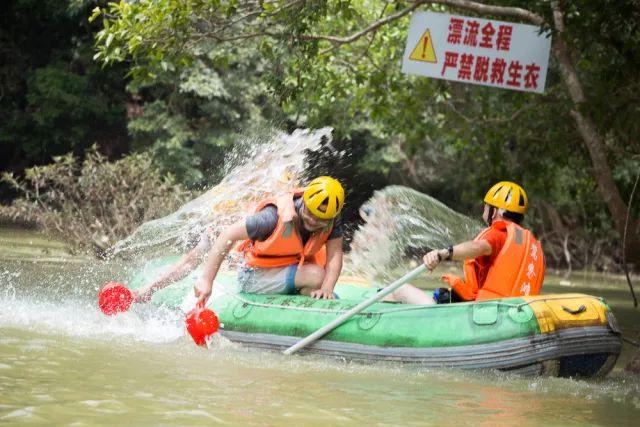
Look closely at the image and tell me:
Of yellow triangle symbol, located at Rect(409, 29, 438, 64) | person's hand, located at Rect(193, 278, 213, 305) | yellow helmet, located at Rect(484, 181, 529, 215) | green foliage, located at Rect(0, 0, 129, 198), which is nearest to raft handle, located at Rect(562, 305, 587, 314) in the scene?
yellow helmet, located at Rect(484, 181, 529, 215)

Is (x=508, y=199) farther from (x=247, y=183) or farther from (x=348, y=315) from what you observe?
(x=247, y=183)

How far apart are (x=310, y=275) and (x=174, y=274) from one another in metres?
1.13

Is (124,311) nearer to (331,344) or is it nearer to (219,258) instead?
(219,258)

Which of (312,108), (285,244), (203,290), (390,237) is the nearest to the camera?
(203,290)

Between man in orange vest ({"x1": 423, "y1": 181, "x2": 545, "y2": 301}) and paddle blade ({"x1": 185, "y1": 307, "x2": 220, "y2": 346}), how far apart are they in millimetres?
1636

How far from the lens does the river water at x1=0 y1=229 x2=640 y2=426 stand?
19.3ft

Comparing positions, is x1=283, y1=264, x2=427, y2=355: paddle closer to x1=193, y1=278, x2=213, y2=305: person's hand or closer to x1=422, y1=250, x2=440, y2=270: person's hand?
x1=422, y1=250, x2=440, y2=270: person's hand

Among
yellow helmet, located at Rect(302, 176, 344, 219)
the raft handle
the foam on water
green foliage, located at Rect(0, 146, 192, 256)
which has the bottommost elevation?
the foam on water

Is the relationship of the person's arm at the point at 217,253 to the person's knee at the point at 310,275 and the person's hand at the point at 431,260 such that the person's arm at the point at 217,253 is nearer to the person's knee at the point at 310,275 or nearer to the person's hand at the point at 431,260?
the person's knee at the point at 310,275

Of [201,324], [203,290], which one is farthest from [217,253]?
[201,324]

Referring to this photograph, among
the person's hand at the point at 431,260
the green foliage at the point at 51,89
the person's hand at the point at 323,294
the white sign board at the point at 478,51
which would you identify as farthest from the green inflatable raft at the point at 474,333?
the green foliage at the point at 51,89

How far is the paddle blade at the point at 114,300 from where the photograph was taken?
880cm

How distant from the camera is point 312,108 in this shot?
17.0 metres

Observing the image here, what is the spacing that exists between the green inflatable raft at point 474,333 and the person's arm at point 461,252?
12.6 inches
